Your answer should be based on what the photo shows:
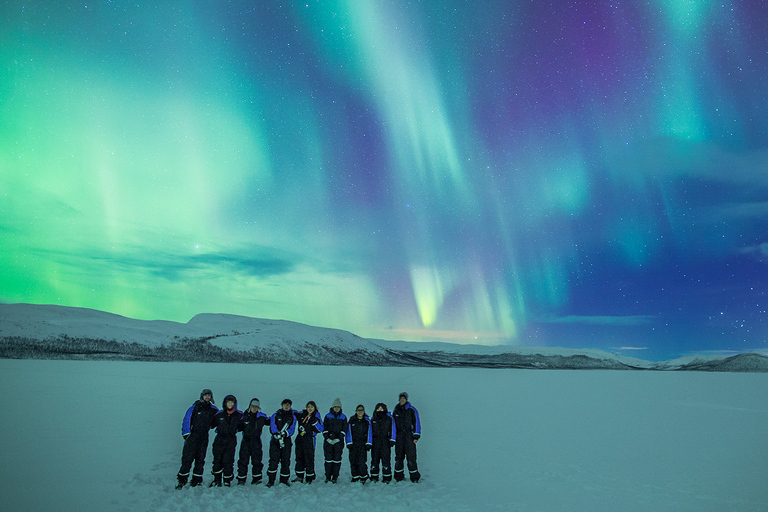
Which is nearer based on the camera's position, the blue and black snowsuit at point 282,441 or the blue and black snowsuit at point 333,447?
the blue and black snowsuit at point 282,441

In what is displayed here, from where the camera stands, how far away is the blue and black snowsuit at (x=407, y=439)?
9047mm

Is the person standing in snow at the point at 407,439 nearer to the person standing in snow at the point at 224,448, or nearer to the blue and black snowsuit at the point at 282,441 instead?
the blue and black snowsuit at the point at 282,441

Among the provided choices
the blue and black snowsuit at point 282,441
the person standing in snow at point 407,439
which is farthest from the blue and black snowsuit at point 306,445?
the person standing in snow at point 407,439

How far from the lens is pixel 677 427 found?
17.4m

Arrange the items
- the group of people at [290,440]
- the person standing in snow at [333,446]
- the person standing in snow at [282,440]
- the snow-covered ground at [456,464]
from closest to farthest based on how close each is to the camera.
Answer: the snow-covered ground at [456,464] → the group of people at [290,440] → the person standing in snow at [282,440] → the person standing in snow at [333,446]

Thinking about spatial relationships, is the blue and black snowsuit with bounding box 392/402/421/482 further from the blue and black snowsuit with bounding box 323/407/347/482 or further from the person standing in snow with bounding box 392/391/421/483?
the blue and black snowsuit with bounding box 323/407/347/482

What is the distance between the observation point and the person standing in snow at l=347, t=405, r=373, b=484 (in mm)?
8914

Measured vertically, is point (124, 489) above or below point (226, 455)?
below

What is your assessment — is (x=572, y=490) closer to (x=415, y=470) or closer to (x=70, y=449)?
(x=415, y=470)

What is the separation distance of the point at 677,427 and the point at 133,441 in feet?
60.1

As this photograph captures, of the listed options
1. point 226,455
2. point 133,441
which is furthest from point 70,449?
point 226,455

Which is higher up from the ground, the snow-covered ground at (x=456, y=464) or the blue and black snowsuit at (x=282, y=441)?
the blue and black snowsuit at (x=282, y=441)

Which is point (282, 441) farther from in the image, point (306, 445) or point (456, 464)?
point (456, 464)

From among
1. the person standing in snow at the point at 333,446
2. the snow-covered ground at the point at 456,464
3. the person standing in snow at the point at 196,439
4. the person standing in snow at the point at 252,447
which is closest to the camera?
the snow-covered ground at the point at 456,464
